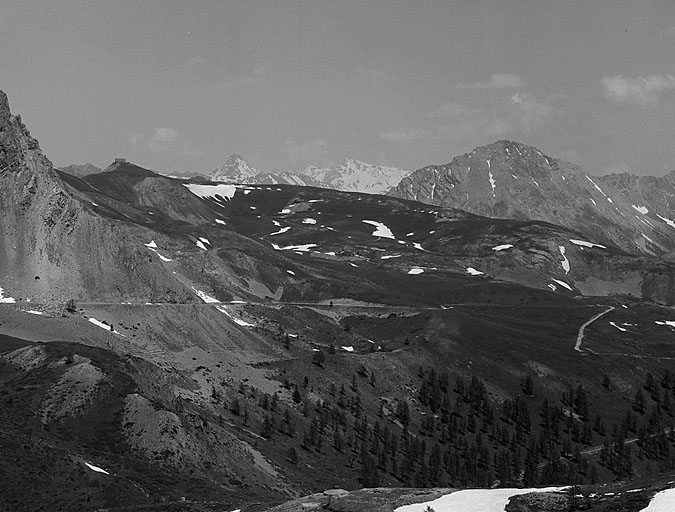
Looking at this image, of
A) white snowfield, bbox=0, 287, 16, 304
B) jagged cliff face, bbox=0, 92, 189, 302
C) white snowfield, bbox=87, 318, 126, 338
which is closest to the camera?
white snowfield, bbox=0, 287, 16, 304

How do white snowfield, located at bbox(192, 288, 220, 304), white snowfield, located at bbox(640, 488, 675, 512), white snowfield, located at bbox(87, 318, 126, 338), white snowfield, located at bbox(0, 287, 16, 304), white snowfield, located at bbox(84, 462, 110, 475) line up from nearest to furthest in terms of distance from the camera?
white snowfield, located at bbox(640, 488, 675, 512)
white snowfield, located at bbox(84, 462, 110, 475)
white snowfield, located at bbox(0, 287, 16, 304)
white snowfield, located at bbox(87, 318, 126, 338)
white snowfield, located at bbox(192, 288, 220, 304)

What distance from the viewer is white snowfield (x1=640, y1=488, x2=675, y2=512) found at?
102 ft

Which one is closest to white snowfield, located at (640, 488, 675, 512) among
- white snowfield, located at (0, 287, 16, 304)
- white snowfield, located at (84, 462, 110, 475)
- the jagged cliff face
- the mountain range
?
the mountain range

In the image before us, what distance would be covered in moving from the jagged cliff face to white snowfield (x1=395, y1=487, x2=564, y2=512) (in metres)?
93.5

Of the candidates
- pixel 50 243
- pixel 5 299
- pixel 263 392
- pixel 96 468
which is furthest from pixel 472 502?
pixel 50 243

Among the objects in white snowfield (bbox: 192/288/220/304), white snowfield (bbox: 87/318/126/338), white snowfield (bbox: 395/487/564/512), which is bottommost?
white snowfield (bbox: 395/487/564/512)

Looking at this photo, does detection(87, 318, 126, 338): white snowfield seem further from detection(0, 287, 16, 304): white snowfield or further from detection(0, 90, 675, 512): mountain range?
detection(0, 287, 16, 304): white snowfield

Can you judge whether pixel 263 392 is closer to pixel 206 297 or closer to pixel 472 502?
pixel 206 297

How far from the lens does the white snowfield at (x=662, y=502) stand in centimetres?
3121

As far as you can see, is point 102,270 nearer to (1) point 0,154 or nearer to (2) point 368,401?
(1) point 0,154

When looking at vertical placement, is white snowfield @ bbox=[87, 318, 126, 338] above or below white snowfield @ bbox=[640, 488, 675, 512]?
above

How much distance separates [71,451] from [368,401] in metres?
63.1

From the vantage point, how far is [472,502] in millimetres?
36844

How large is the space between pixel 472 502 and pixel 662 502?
836 cm
